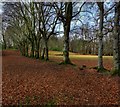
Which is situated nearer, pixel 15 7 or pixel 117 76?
pixel 117 76

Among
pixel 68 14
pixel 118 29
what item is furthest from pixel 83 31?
pixel 118 29

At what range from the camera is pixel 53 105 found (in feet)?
26.6

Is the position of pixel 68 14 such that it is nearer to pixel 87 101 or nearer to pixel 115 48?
pixel 115 48

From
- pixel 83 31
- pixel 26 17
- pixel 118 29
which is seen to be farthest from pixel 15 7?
pixel 118 29

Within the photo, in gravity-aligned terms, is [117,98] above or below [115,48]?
below

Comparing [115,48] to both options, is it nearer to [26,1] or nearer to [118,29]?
[118,29]

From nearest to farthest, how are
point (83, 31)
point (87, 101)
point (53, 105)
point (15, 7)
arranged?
point (53, 105) < point (87, 101) < point (83, 31) < point (15, 7)

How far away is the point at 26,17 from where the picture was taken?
41938mm

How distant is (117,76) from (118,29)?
3067 millimetres

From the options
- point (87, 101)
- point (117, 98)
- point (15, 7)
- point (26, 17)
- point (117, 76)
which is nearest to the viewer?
point (87, 101)

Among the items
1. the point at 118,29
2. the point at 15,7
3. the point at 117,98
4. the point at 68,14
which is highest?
the point at 15,7

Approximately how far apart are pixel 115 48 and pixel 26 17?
2914cm

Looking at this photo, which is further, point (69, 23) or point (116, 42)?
point (69, 23)

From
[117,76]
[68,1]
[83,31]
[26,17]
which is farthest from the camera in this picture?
[26,17]
